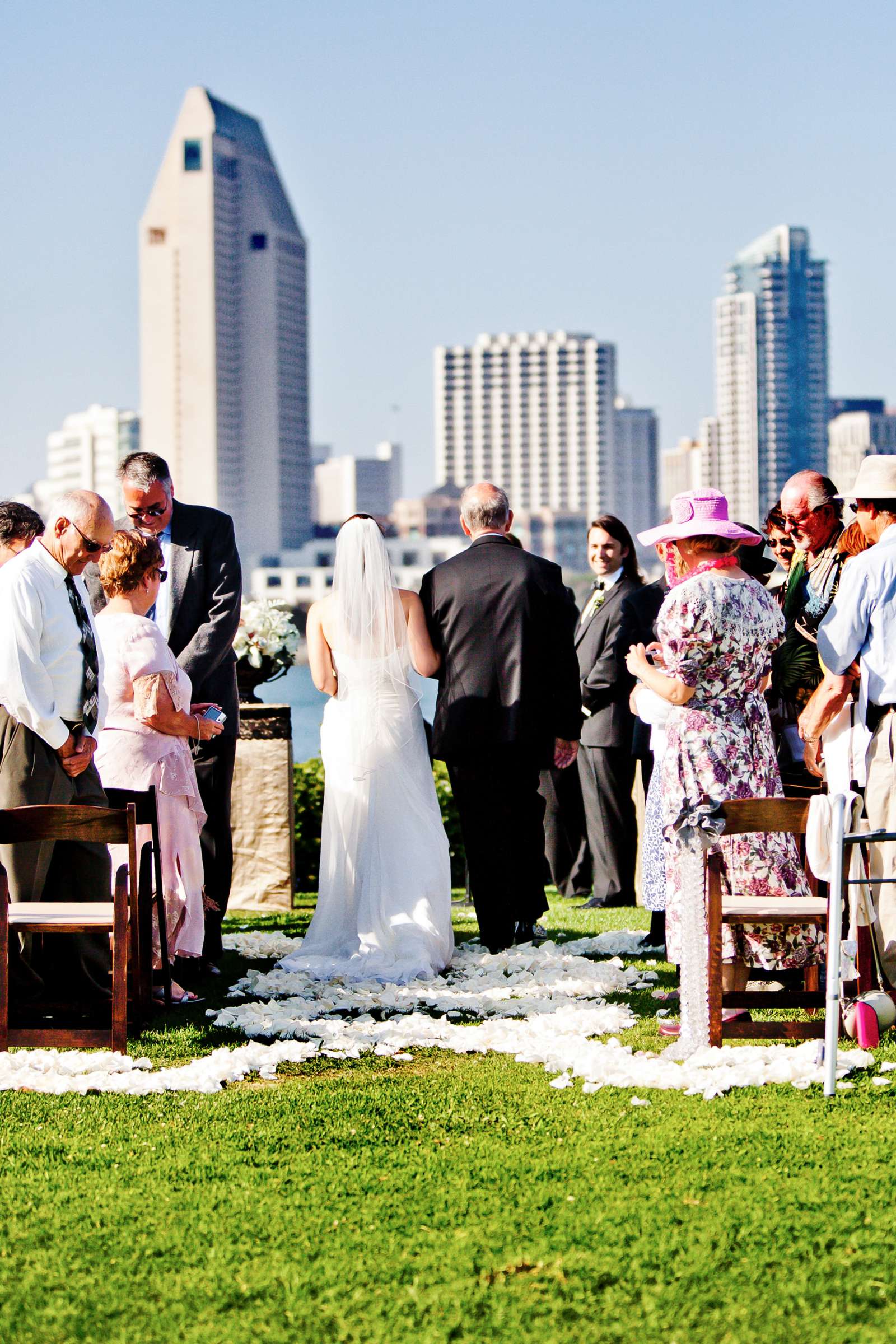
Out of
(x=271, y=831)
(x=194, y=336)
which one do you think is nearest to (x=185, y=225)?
(x=194, y=336)

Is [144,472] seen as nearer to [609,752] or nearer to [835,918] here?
[609,752]

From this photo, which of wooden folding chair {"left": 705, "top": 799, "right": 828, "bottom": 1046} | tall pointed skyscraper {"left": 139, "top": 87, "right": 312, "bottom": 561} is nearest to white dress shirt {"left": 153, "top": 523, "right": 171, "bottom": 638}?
wooden folding chair {"left": 705, "top": 799, "right": 828, "bottom": 1046}

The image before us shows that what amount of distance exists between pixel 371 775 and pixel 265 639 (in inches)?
107

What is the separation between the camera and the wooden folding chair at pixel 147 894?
A: 6352 millimetres

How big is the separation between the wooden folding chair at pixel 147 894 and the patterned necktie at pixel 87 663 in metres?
0.40

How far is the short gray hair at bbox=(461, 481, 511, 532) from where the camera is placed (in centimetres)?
816

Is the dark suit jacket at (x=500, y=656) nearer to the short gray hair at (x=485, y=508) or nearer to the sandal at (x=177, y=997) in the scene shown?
the short gray hair at (x=485, y=508)

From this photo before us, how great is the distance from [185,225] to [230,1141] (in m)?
203

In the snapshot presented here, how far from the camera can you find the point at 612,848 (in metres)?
10.0

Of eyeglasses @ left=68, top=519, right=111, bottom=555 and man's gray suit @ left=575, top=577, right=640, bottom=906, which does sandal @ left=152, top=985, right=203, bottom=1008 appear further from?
man's gray suit @ left=575, top=577, right=640, bottom=906

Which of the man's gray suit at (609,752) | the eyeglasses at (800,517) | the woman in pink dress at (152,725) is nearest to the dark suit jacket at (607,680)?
the man's gray suit at (609,752)

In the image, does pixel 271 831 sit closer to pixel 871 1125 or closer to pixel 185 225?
pixel 871 1125

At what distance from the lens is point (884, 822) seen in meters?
5.91

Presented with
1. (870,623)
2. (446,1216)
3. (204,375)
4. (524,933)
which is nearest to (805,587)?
(870,623)
